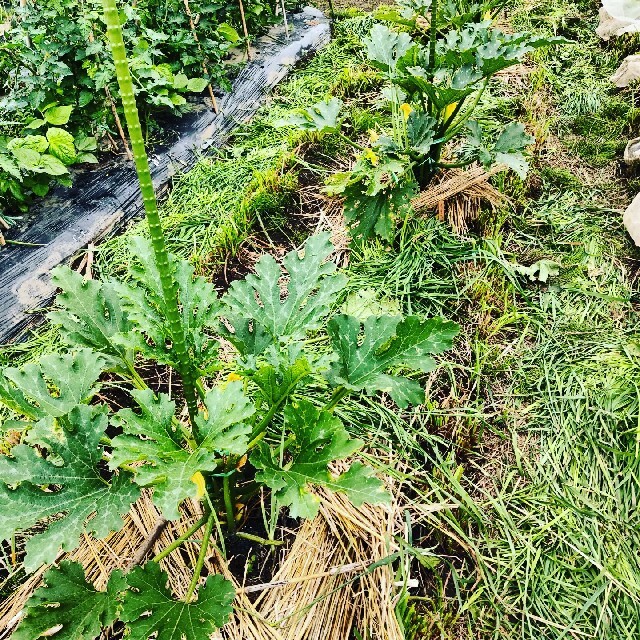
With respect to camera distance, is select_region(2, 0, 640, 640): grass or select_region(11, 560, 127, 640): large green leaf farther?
select_region(2, 0, 640, 640): grass

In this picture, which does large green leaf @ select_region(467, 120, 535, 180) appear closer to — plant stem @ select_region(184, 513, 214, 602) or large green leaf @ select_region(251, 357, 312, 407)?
large green leaf @ select_region(251, 357, 312, 407)

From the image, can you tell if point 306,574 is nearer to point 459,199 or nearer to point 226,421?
point 226,421

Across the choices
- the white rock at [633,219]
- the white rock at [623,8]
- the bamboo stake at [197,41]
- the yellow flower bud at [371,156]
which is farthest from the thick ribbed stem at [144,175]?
the white rock at [623,8]

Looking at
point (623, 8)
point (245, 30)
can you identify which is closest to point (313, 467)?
point (245, 30)

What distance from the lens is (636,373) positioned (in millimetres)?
2152

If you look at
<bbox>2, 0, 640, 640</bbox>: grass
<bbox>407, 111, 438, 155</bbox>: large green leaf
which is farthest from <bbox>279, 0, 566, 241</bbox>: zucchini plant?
<bbox>2, 0, 640, 640</bbox>: grass

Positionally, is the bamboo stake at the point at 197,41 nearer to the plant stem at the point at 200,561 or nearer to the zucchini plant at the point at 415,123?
the zucchini plant at the point at 415,123

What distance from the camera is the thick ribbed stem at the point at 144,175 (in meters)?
0.80

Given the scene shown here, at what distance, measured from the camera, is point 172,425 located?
1328 millimetres

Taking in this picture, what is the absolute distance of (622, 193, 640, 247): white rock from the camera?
2.64 metres

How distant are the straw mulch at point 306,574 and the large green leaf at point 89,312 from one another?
1.83 feet

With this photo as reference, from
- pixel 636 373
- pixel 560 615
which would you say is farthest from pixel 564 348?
pixel 560 615

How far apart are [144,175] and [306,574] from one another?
1232mm

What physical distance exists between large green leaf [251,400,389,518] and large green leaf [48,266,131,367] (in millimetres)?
601
